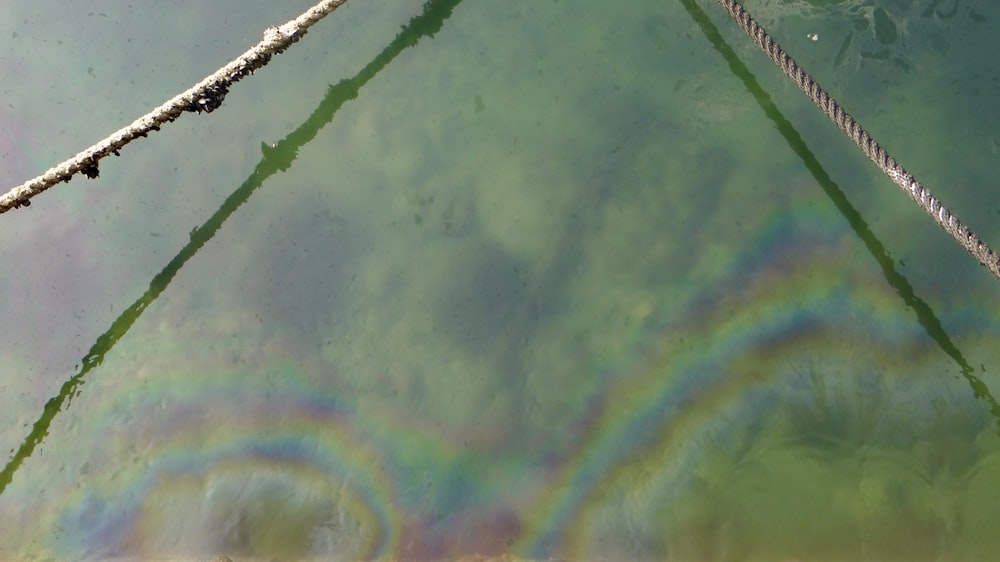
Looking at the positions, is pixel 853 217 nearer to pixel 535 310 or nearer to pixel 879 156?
pixel 879 156

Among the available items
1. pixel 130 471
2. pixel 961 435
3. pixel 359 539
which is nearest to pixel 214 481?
pixel 130 471

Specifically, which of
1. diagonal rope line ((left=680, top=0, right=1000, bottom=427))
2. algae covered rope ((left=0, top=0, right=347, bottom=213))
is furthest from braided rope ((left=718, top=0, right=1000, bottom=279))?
algae covered rope ((left=0, top=0, right=347, bottom=213))

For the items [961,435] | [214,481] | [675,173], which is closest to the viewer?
[961,435]

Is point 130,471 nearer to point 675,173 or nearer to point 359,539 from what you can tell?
point 359,539

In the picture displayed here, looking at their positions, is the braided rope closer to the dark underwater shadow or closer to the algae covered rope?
the dark underwater shadow

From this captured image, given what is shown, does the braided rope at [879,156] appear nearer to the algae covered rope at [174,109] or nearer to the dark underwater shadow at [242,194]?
the dark underwater shadow at [242,194]

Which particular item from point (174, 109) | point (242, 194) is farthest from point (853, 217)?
point (174, 109)
